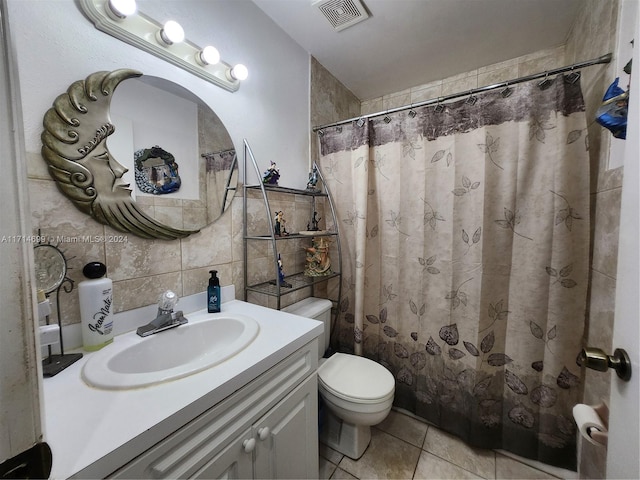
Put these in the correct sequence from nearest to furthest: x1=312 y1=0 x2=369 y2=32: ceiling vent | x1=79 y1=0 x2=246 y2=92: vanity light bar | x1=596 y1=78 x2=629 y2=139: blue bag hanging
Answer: x1=596 y1=78 x2=629 y2=139: blue bag hanging < x1=79 y1=0 x2=246 y2=92: vanity light bar < x1=312 y1=0 x2=369 y2=32: ceiling vent

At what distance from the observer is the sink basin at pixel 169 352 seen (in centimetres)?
65

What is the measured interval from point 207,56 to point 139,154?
0.55 metres

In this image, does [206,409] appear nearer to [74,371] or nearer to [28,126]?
[74,371]

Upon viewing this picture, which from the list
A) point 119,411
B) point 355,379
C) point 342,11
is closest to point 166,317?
point 119,411

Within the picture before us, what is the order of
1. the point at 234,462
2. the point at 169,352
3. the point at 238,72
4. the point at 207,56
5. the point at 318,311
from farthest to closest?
1. the point at 318,311
2. the point at 238,72
3. the point at 207,56
4. the point at 169,352
5. the point at 234,462

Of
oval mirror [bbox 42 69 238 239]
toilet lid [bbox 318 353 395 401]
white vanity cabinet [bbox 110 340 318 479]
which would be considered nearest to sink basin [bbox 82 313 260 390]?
white vanity cabinet [bbox 110 340 318 479]

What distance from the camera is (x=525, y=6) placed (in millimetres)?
1363

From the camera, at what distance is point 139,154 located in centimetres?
96

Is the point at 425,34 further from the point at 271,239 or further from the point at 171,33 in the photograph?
the point at 271,239

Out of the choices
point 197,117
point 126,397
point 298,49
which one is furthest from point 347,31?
point 126,397

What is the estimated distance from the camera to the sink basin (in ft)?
2.13

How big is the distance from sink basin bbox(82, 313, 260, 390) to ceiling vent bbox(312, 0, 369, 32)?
1.65 m

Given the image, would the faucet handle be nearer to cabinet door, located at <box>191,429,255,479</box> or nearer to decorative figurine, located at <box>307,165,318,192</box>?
cabinet door, located at <box>191,429,255,479</box>

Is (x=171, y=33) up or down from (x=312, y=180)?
up
